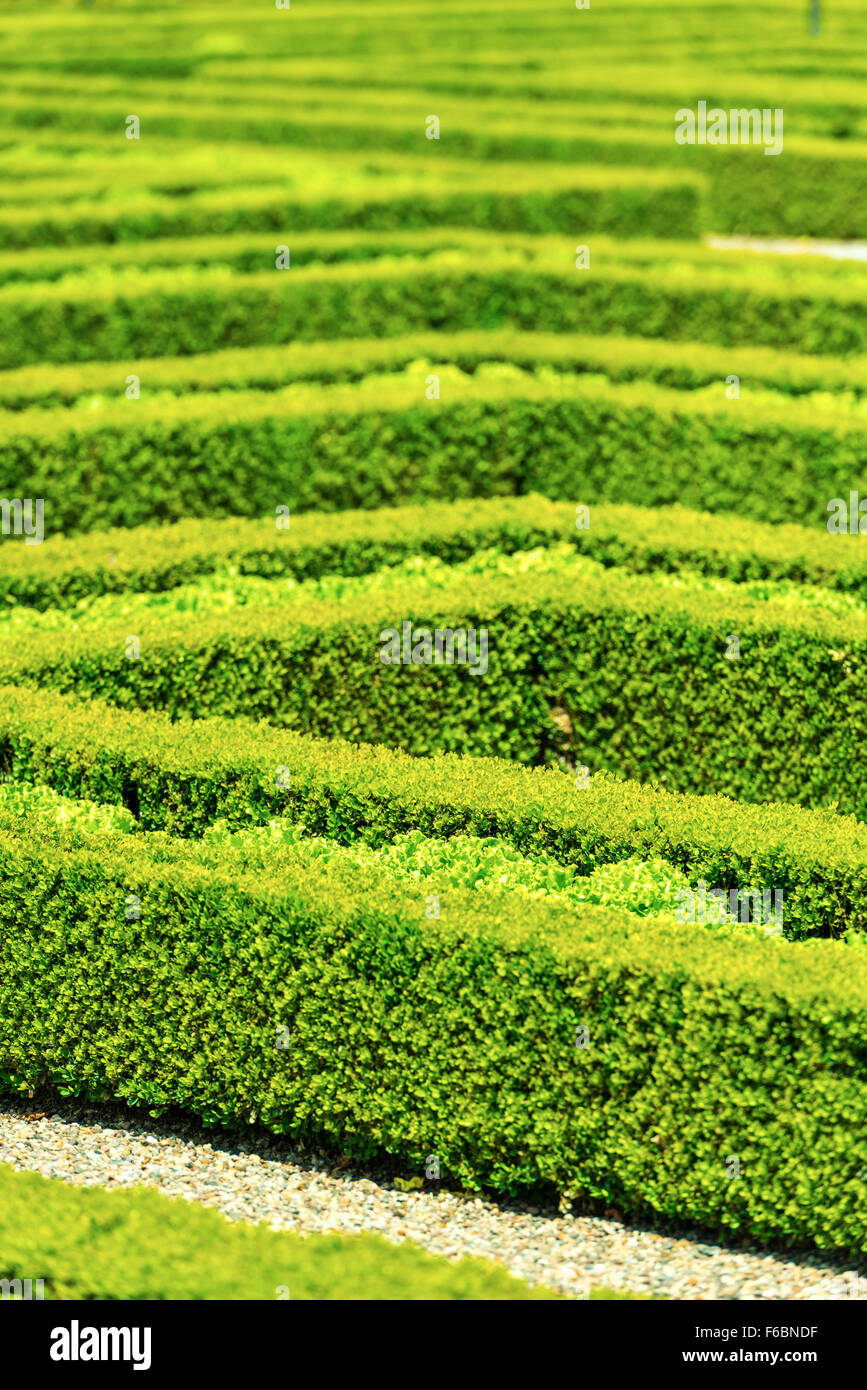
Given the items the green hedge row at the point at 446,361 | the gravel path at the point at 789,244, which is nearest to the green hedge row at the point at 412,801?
the green hedge row at the point at 446,361

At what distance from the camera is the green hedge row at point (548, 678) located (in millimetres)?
11266

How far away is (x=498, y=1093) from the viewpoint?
7.91 meters

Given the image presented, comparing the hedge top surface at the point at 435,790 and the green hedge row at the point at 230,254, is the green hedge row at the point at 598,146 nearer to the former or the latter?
the green hedge row at the point at 230,254

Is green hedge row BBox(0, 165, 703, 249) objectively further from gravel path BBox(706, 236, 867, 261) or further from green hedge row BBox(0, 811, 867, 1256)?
green hedge row BBox(0, 811, 867, 1256)

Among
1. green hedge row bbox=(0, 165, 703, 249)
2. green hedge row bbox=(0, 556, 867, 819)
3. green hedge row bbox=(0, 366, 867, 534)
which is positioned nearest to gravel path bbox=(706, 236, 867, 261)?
green hedge row bbox=(0, 165, 703, 249)

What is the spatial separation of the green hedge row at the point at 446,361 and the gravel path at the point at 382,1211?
990 cm

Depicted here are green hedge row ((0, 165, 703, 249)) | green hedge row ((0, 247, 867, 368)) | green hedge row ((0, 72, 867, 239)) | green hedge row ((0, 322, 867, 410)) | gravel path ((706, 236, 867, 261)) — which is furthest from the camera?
gravel path ((706, 236, 867, 261))

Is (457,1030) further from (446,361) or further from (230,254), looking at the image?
(230,254)

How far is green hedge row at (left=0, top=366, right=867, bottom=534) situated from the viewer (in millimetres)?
15203

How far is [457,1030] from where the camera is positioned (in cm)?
796

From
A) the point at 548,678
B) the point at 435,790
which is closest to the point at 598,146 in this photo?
the point at 548,678

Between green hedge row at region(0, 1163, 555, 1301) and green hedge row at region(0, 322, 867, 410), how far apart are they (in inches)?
463

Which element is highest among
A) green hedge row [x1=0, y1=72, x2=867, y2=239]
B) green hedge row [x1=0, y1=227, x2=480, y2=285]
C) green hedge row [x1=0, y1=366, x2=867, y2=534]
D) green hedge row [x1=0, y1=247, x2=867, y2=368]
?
green hedge row [x1=0, y1=72, x2=867, y2=239]
